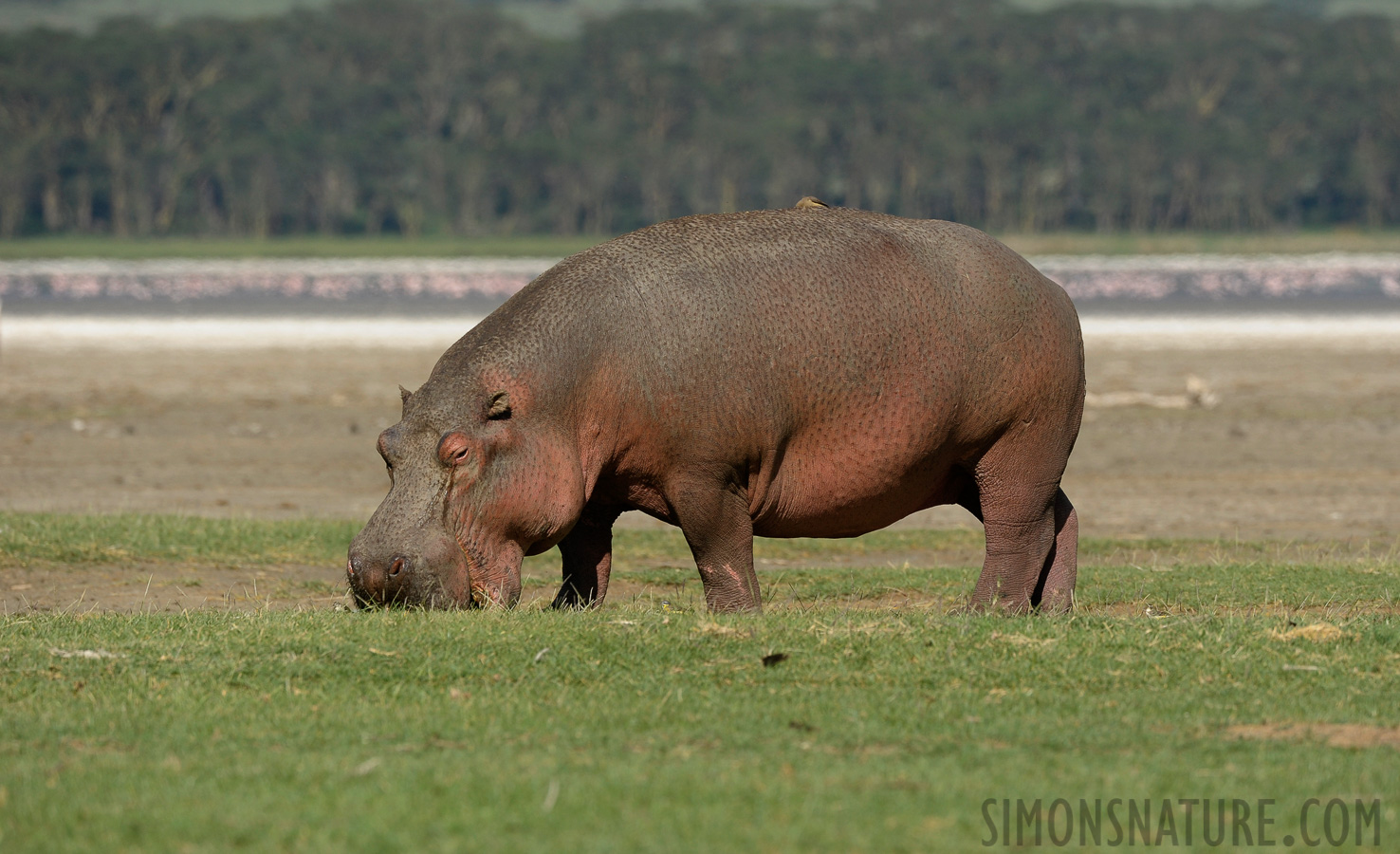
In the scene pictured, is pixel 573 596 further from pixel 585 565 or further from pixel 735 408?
pixel 735 408

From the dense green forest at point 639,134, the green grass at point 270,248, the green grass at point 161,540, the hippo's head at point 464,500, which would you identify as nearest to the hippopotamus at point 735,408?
the hippo's head at point 464,500

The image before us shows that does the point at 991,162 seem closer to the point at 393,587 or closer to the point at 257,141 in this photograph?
the point at 257,141

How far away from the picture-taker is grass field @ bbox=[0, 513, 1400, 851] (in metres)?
4.65

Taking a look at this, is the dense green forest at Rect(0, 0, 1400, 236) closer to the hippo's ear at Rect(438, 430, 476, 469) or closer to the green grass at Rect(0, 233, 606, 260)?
the green grass at Rect(0, 233, 606, 260)

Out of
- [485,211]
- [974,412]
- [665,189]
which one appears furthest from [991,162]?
[974,412]

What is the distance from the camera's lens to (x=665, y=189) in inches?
3979

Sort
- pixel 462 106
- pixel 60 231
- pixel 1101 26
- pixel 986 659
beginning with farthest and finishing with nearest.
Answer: pixel 1101 26
pixel 462 106
pixel 60 231
pixel 986 659

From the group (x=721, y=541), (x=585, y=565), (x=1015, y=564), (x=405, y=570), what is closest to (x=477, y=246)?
(x=585, y=565)

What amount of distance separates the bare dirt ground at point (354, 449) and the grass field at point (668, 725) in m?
2.91

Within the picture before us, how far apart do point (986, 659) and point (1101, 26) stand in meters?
136

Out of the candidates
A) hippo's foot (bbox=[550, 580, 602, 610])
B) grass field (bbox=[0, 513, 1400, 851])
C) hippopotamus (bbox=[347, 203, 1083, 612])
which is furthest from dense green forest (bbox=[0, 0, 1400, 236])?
grass field (bbox=[0, 513, 1400, 851])

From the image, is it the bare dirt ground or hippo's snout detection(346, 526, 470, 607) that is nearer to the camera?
hippo's snout detection(346, 526, 470, 607)

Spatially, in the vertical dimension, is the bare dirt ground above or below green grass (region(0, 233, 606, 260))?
above

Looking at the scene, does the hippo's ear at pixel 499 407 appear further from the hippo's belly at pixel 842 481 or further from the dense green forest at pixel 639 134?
the dense green forest at pixel 639 134
